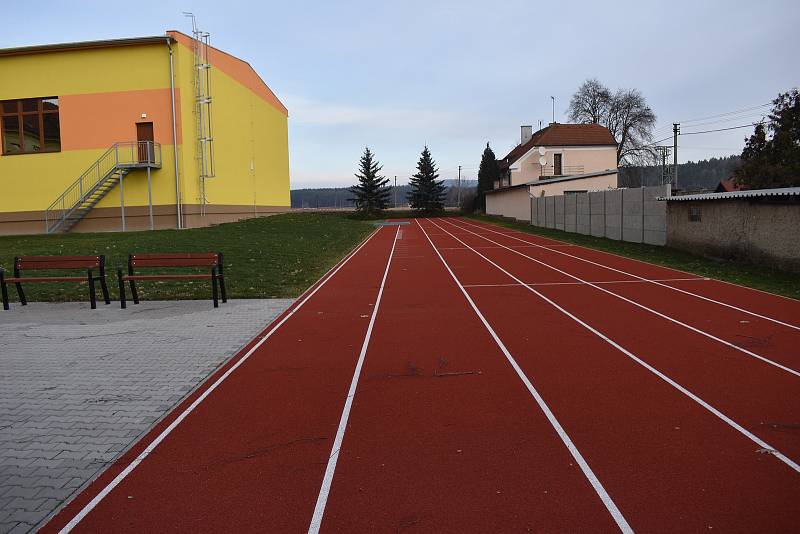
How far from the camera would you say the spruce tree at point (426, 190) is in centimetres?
7250

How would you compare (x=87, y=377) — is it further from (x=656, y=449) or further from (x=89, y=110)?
(x=89, y=110)

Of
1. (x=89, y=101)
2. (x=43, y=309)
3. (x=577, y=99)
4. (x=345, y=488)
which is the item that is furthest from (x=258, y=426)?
(x=577, y=99)

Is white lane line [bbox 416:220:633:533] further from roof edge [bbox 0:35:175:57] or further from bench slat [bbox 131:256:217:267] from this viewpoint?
roof edge [bbox 0:35:175:57]

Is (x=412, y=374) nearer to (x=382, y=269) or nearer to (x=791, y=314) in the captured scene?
(x=791, y=314)

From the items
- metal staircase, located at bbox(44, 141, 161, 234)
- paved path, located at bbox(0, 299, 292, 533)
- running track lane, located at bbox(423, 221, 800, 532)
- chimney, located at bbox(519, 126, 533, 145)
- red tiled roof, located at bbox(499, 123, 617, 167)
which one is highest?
chimney, located at bbox(519, 126, 533, 145)

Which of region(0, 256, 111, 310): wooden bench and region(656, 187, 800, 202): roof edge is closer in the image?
region(0, 256, 111, 310): wooden bench

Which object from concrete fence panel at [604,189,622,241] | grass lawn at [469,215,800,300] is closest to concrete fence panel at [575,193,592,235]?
concrete fence panel at [604,189,622,241]

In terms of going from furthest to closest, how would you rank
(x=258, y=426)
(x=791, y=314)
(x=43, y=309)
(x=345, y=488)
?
1. (x=43, y=309)
2. (x=791, y=314)
3. (x=258, y=426)
4. (x=345, y=488)

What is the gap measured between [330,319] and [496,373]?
373cm

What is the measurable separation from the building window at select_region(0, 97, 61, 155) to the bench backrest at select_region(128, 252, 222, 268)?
2219cm

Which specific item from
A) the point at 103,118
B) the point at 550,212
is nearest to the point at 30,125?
the point at 103,118

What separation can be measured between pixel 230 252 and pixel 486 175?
189ft

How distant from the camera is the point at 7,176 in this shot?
95.0ft

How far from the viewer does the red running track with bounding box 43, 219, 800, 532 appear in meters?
3.59
